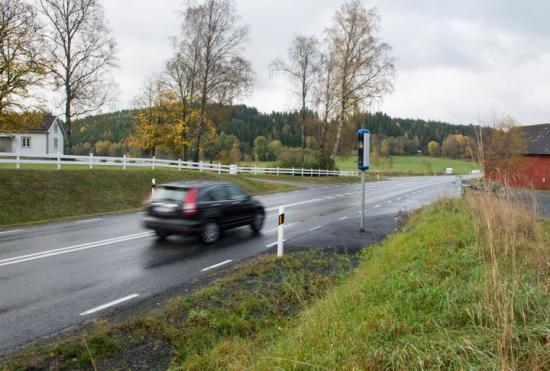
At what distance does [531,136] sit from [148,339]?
49.0 m

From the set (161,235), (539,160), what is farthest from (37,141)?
(539,160)

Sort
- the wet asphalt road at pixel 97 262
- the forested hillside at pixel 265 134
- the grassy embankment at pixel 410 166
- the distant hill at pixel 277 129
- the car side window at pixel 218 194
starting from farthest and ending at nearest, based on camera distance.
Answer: the distant hill at pixel 277 129 → the grassy embankment at pixel 410 166 → the forested hillside at pixel 265 134 → the car side window at pixel 218 194 → the wet asphalt road at pixel 97 262

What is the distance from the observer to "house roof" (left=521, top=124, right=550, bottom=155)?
39.2m

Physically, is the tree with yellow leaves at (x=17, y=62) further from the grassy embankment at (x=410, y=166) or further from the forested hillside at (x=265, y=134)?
the grassy embankment at (x=410, y=166)

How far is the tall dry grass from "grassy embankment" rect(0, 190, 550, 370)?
2 centimetres

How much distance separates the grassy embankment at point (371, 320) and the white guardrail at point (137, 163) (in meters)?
16.1

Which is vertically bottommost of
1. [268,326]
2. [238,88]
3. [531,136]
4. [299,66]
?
[268,326]

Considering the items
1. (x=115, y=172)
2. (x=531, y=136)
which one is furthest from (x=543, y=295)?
(x=531, y=136)

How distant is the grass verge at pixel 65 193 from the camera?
49.8ft

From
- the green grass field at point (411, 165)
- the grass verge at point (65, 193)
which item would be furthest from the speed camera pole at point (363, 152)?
the green grass field at point (411, 165)

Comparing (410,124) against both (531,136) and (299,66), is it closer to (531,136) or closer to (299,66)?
(531,136)

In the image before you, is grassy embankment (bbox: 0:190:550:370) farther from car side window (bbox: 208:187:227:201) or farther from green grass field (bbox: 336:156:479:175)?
green grass field (bbox: 336:156:479:175)

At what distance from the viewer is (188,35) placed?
107ft


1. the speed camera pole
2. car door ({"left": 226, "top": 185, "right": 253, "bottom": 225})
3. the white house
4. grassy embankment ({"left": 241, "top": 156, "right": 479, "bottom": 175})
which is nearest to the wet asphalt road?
car door ({"left": 226, "top": 185, "right": 253, "bottom": 225})
